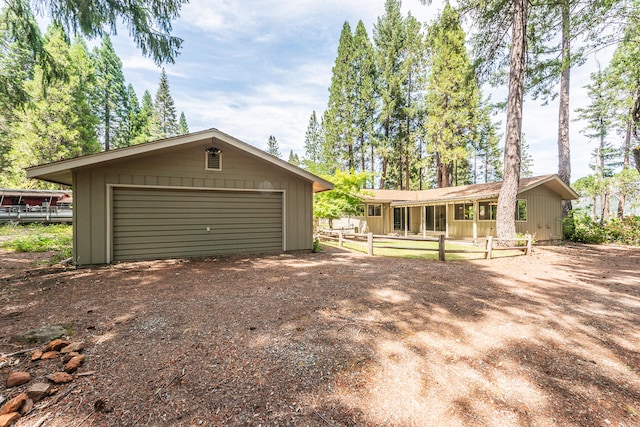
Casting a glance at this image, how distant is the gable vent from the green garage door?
752 millimetres

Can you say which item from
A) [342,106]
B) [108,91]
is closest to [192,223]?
[342,106]

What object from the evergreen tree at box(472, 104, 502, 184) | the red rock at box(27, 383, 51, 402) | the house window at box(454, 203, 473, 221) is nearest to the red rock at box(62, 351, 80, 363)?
the red rock at box(27, 383, 51, 402)

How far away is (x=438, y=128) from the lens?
2039 centimetres

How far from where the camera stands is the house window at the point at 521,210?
12.7 meters

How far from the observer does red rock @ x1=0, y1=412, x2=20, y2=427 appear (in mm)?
1622

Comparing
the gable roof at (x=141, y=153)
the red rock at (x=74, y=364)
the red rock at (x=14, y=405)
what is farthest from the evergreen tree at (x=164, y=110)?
the red rock at (x=14, y=405)

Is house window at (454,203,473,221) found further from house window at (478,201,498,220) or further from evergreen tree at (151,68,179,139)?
evergreen tree at (151,68,179,139)

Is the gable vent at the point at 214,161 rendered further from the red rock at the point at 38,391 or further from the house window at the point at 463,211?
the house window at the point at 463,211

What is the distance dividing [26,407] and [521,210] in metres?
16.4

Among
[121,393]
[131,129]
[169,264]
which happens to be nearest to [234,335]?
[121,393]

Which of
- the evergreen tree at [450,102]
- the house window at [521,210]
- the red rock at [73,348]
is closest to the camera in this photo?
the red rock at [73,348]

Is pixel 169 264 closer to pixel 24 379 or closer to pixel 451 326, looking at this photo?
pixel 24 379

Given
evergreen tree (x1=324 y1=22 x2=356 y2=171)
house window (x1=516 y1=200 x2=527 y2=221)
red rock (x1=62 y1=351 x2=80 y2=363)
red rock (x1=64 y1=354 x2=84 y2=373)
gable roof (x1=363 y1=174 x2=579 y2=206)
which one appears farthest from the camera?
evergreen tree (x1=324 y1=22 x2=356 y2=171)

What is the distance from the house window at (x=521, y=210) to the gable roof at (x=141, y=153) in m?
10.6
